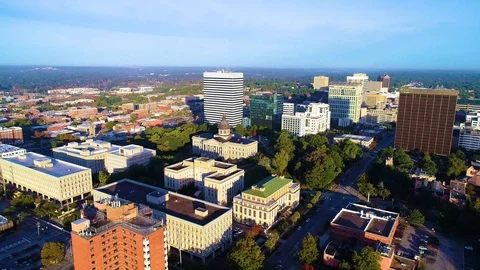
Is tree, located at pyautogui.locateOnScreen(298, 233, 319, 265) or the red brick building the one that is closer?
tree, located at pyautogui.locateOnScreen(298, 233, 319, 265)

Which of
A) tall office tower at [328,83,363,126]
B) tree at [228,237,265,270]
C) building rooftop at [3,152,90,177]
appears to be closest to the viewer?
tree at [228,237,265,270]

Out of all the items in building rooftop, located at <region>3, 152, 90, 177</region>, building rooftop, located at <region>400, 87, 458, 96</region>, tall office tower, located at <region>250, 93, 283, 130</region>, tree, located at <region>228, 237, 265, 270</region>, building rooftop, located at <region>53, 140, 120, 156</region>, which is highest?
building rooftop, located at <region>400, 87, 458, 96</region>

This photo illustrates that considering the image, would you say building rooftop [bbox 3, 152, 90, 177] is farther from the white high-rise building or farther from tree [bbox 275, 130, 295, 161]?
the white high-rise building

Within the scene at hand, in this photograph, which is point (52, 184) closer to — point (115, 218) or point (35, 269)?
Answer: point (35, 269)

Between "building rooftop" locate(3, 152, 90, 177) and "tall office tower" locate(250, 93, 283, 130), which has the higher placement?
"tall office tower" locate(250, 93, 283, 130)

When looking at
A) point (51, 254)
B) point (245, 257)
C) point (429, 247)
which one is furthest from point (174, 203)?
point (429, 247)

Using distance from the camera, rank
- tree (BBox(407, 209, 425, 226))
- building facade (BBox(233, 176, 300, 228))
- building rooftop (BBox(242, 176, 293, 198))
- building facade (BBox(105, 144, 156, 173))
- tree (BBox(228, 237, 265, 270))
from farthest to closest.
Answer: building facade (BBox(105, 144, 156, 173)) < building rooftop (BBox(242, 176, 293, 198)) < tree (BBox(407, 209, 425, 226)) < building facade (BBox(233, 176, 300, 228)) < tree (BBox(228, 237, 265, 270))

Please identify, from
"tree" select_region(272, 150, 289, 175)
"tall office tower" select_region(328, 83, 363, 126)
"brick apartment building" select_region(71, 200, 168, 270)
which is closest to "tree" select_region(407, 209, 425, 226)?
"tree" select_region(272, 150, 289, 175)
